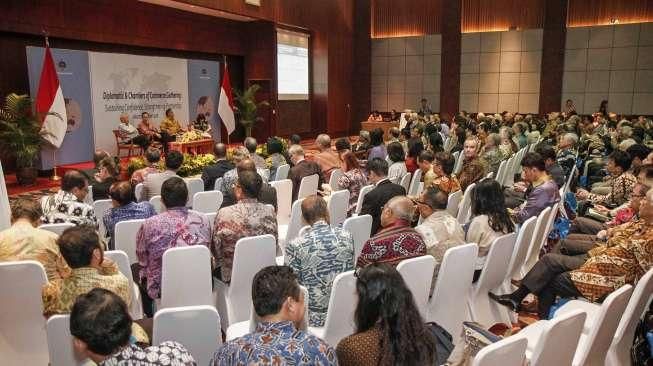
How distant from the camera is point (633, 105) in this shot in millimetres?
15906

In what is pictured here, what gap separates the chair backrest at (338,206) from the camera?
5.02 m

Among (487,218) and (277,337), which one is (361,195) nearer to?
(487,218)

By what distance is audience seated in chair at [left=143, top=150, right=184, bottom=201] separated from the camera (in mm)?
5516

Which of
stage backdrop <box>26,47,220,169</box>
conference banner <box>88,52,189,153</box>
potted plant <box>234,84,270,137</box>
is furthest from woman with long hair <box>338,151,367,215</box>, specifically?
potted plant <box>234,84,270,137</box>

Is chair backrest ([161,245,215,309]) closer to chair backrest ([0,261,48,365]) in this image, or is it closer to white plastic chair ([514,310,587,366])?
chair backrest ([0,261,48,365])

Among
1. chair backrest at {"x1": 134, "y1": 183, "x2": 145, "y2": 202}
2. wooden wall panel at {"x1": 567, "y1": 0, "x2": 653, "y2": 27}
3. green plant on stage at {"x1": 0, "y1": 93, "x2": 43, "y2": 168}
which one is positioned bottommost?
chair backrest at {"x1": 134, "y1": 183, "x2": 145, "y2": 202}

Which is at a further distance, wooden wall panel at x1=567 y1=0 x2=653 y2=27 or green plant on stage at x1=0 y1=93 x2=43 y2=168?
wooden wall panel at x1=567 y1=0 x2=653 y2=27

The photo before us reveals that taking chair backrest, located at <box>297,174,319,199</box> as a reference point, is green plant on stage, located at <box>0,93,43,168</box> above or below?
above

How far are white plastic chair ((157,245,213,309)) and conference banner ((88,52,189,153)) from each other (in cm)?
890

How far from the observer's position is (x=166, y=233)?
138 inches

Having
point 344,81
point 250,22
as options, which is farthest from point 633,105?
point 250,22

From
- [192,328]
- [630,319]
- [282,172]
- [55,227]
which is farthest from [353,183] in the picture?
[192,328]

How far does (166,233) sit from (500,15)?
53.8 ft

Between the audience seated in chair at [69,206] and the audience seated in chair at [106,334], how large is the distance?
7.96ft
